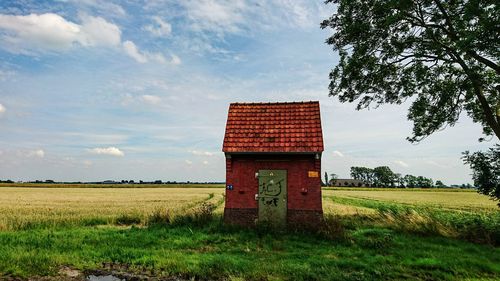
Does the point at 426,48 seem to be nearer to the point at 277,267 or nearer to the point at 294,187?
the point at 294,187

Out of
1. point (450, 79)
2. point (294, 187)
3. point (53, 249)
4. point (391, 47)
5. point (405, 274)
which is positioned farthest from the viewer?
point (450, 79)

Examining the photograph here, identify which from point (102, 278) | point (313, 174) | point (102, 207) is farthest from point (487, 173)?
point (102, 207)

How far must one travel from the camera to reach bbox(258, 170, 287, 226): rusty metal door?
45.2 ft

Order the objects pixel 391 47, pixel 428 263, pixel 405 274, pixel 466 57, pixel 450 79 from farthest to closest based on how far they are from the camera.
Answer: pixel 450 79 < pixel 391 47 < pixel 466 57 < pixel 428 263 < pixel 405 274

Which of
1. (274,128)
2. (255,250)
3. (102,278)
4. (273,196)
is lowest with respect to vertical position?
(102,278)

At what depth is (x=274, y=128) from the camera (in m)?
15.1

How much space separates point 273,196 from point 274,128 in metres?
3.04

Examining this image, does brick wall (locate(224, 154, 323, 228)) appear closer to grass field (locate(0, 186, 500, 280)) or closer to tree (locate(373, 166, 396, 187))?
grass field (locate(0, 186, 500, 280))

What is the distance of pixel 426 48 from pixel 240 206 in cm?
1069

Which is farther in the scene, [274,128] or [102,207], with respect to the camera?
[102,207]

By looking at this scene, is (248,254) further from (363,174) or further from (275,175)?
(363,174)

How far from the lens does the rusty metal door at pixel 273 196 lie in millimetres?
13773

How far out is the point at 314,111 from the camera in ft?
51.1

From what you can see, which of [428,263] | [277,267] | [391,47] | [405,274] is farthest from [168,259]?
[391,47]
